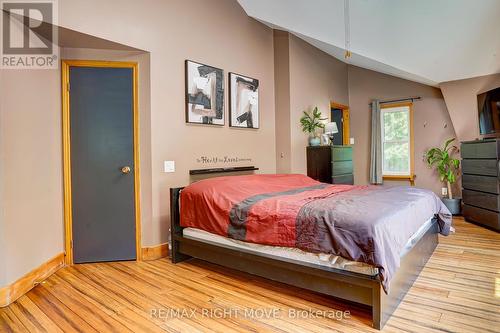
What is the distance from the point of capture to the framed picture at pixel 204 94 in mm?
3439

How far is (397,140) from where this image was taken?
19.2 ft

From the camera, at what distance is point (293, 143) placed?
471cm

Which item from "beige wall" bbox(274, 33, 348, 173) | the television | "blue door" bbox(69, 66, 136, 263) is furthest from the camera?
"beige wall" bbox(274, 33, 348, 173)

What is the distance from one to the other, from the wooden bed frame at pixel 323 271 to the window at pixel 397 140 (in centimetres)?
305

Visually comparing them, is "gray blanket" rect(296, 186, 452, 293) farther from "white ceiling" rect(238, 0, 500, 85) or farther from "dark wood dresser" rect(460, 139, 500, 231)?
"white ceiling" rect(238, 0, 500, 85)

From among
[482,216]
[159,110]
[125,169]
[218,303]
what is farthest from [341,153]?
[218,303]

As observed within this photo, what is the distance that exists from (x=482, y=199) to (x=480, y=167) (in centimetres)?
44

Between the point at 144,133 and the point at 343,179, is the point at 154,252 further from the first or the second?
the point at 343,179

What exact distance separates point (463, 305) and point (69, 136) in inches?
143

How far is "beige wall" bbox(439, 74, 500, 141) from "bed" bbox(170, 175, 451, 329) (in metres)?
2.41

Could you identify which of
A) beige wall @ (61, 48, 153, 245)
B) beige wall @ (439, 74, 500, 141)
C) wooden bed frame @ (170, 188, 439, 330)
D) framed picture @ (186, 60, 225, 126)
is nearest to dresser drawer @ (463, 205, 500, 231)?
beige wall @ (439, 74, 500, 141)

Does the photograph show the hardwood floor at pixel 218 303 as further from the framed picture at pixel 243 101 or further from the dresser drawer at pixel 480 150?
the framed picture at pixel 243 101

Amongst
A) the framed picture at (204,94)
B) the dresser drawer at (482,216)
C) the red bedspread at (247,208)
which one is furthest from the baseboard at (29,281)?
the dresser drawer at (482,216)

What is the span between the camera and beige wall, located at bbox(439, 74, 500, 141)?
447 cm
